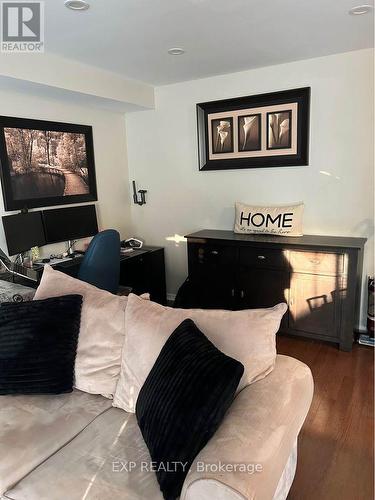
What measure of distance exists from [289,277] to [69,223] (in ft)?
6.77

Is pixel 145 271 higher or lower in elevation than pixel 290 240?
lower

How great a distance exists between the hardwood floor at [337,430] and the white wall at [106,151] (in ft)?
7.58

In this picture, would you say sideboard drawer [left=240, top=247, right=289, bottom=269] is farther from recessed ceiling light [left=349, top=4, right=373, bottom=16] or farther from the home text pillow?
recessed ceiling light [left=349, top=4, right=373, bottom=16]

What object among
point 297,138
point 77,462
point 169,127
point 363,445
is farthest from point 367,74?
point 77,462

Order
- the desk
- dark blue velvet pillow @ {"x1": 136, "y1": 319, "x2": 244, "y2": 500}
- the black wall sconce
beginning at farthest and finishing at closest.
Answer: the black wall sconce, the desk, dark blue velvet pillow @ {"x1": 136, "y1": 319, "x2": 244, "y2": 500}

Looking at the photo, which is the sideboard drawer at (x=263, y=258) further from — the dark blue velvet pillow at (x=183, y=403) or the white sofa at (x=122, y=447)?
the dark blue velvet pillow at (x=183, y=403)

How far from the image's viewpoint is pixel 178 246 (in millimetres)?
4137

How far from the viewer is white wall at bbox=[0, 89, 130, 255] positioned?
331cm

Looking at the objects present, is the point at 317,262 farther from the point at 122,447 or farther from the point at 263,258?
the point at 122,447

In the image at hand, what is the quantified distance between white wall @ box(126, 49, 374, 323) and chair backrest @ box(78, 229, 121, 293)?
1277 mm

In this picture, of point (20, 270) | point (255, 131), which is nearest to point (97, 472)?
point (20, 270)

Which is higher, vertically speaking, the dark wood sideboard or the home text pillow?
the home text pillow

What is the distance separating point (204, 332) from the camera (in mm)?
1506

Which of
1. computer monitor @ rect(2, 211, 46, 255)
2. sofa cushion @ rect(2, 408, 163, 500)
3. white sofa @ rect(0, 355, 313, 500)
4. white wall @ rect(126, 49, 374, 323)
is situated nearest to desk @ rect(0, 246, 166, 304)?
white wall @ rect(126, 49, 374, 323)
